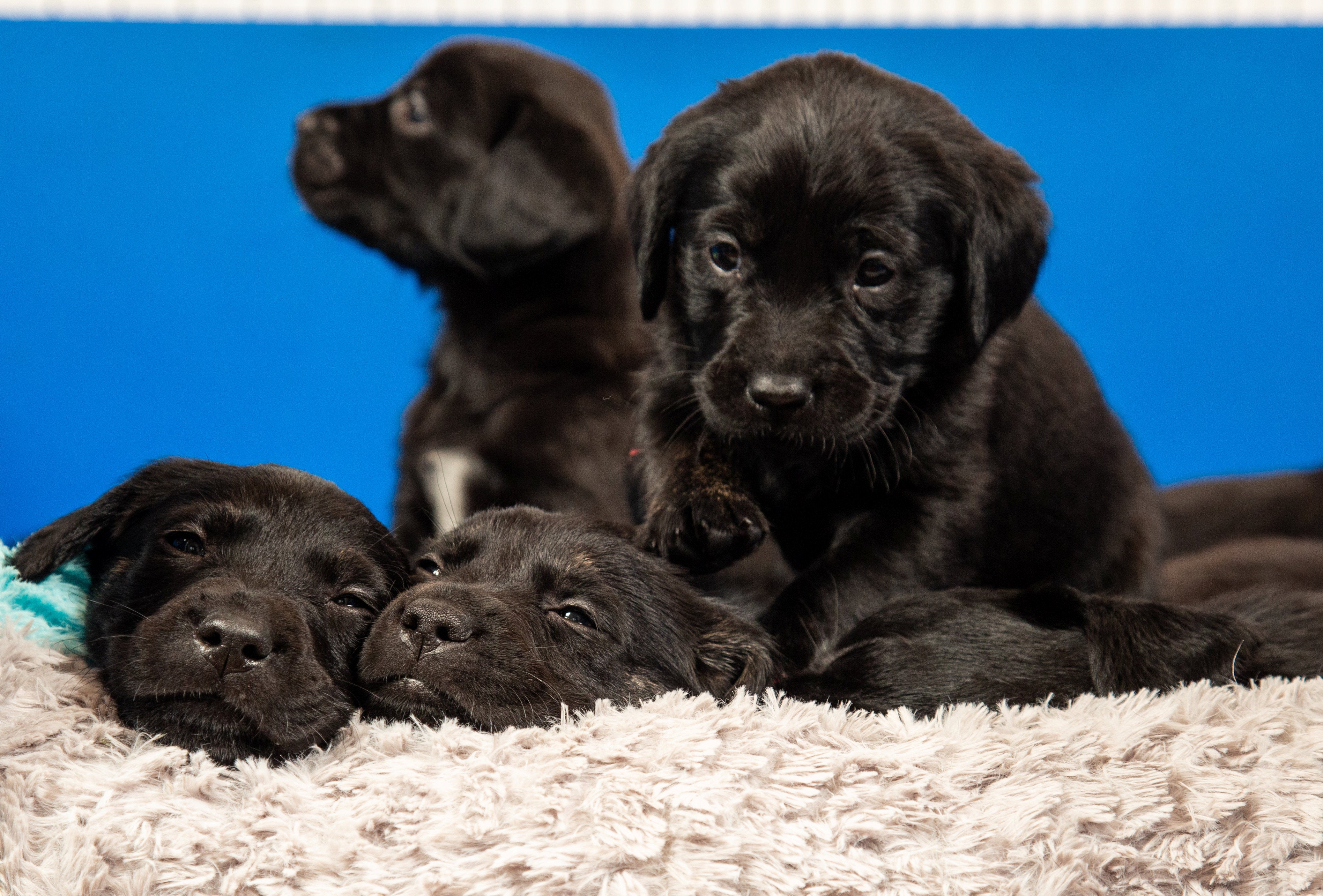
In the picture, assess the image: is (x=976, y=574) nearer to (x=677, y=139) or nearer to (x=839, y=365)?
(x=839, y=365)

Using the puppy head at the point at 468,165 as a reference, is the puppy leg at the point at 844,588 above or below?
below

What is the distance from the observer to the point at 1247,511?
4.46m

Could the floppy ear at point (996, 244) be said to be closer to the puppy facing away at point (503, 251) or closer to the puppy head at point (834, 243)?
the puppy head at point (834, 243)

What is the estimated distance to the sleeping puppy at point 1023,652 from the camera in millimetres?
2193

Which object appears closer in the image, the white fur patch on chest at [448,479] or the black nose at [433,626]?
the black nose at [433,626]

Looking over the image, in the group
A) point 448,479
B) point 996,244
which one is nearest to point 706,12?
point 448,479

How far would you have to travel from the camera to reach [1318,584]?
3.27 meters

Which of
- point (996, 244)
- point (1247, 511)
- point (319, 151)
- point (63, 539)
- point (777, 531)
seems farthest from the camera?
point (1247, 511)

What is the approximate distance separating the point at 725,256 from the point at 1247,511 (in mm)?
2776

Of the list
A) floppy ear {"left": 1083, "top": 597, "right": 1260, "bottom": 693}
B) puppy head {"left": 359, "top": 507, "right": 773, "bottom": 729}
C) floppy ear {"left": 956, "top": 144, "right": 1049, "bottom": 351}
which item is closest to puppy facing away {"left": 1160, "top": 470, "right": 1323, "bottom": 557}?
floppy ear {"left": 956, "top": 144, "right": 1049, "bottom": 351}

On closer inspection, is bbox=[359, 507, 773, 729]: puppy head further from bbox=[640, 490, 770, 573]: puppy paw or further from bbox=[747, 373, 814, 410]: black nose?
bbox=[747, 373, 814, 410]: black nose

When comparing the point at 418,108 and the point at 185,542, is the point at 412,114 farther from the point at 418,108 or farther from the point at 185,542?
the point at 185,542

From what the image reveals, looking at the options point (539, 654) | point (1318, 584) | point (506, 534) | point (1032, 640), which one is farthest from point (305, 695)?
point (1318, 584)

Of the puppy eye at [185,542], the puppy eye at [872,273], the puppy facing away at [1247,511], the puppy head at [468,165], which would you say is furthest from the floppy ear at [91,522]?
the puppy facing away at [1247,511]
